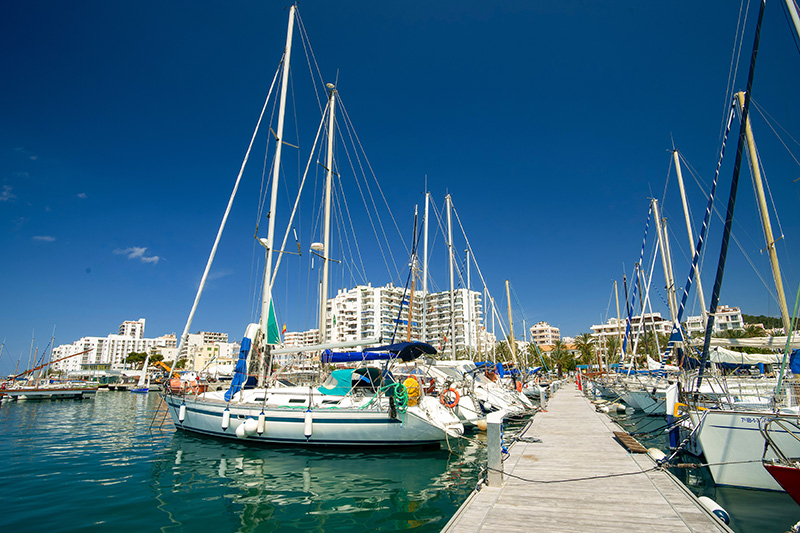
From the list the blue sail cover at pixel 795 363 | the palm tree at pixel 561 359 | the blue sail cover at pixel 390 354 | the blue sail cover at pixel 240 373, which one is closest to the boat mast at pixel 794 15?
the blue sail cover at pixel 795 363

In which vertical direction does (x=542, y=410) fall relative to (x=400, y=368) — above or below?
below

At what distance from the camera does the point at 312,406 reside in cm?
1491

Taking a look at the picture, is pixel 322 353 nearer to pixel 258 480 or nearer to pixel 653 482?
pixel 258 480

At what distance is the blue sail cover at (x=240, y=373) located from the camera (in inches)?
672

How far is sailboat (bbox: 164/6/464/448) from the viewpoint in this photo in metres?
14.1

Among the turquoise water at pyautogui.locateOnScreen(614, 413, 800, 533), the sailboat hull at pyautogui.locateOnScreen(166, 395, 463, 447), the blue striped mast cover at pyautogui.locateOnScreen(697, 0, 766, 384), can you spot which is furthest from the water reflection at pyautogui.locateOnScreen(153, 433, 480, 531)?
the blue striped mast cover at pyautogui.locateOnScreen(697, 0, 766, 384)

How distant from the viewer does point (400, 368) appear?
2072 cm

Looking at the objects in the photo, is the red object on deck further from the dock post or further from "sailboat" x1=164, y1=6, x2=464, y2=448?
"sailboat" x1=164, y1=6, x2=464, y2=448

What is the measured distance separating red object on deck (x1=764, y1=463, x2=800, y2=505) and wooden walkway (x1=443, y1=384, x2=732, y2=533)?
4.20 ft

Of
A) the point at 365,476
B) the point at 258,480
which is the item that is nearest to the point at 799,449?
the point at 365,476

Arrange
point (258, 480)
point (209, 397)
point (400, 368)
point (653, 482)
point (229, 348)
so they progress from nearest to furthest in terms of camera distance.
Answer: point (653, 482) < point (258, 480) < point (209, 397) < point (400, 368) < point (229, 348)

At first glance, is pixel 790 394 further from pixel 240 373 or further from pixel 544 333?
pixel 544 333

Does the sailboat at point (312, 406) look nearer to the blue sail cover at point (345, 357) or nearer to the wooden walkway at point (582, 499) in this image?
the blue sail cover at point (345, 357)

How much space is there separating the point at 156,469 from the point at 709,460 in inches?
580
